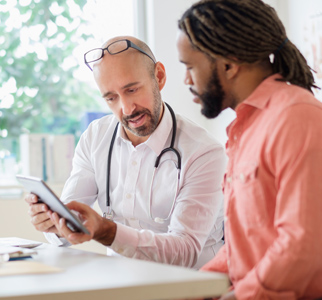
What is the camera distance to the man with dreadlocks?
1.08m

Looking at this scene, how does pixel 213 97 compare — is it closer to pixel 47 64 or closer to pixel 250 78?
pixel 250 78

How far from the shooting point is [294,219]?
1076 mm

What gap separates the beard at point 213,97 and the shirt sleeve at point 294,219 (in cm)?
26

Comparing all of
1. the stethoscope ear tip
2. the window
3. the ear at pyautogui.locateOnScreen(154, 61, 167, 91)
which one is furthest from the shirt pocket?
the window

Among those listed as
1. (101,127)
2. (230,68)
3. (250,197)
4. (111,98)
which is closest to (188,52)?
(230,68)

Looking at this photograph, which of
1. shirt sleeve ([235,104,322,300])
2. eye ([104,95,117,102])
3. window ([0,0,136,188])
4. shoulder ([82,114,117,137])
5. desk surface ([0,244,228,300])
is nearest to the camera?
desk surface ([0,244,228,300])

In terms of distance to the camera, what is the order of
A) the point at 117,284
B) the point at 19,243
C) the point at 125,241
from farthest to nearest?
the point at 19,243
the point at 125,241
the point at 117,284

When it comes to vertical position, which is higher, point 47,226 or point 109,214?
point 47,226

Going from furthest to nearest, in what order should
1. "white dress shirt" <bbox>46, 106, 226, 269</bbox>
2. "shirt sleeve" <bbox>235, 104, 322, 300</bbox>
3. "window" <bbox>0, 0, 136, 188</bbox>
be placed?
"window" <bbox>0, 0, 136, 188</bbox>
"white dress shirt" <bbox>46, 106, 226, 269</bbox>
"shirt sleeve" <bbox>235, 104, 322, 300</bbox>

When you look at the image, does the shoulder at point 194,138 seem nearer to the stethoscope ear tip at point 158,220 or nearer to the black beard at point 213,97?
the stethoscope ear tip at point 158,220

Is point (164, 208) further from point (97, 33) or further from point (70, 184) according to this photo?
point (97, 33)

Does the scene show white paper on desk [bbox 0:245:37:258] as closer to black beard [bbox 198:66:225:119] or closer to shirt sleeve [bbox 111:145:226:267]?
shirt sleeve [bbox 111:145:226:267]

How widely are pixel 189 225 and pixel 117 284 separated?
780mm

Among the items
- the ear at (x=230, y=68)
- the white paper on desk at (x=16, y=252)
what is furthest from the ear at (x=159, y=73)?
the white paper on desk at (x=16, y=252)
